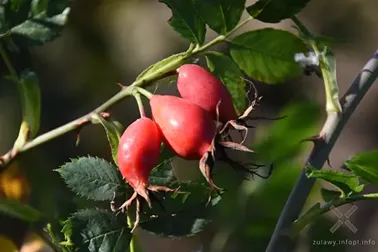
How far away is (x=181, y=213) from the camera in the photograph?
0.92m

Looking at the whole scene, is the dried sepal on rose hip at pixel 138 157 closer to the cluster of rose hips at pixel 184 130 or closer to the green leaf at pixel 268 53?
the cluster of rose hips at pixel 184 130

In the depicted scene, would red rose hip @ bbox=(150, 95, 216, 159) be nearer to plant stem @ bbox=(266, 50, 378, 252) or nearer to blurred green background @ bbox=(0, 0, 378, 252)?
plant stem @ bbox=(266, 50, 378, 252)

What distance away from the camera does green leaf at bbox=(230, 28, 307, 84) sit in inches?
39.2

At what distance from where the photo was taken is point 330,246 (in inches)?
41.6

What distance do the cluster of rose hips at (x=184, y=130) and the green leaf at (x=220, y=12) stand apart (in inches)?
3.6

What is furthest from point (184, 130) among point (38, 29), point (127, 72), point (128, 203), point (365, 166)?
point (127, 72)

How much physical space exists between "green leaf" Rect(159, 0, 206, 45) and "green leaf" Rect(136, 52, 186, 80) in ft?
0.10

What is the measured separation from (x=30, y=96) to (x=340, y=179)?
420 millimetres

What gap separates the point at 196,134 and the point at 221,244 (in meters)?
0.33

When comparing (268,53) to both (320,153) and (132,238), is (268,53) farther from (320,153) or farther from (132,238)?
(132,238)

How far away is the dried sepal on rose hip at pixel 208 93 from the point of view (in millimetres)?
876

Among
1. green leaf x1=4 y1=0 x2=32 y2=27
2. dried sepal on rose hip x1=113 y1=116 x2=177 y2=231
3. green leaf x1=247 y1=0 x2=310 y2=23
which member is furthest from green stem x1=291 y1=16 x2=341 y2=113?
green leaf x1=4 y1=0 x2=32 y2=27

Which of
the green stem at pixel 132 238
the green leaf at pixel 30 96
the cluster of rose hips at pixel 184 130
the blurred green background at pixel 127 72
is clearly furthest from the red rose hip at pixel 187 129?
the blurred green background at pixel 127 72

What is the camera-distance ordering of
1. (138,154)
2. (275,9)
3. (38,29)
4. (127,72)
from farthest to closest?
(127,72) → (38,29) → (275,9) → (138,154)
